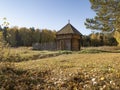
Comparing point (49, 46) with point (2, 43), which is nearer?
point (2, 43)

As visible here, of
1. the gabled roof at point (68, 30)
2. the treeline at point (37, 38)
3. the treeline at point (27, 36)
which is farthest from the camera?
the treeline at point (37, 38)

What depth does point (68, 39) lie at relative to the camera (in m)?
38.1

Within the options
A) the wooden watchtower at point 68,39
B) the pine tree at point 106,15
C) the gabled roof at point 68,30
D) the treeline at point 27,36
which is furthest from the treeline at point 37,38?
the pine tree at point 106,15

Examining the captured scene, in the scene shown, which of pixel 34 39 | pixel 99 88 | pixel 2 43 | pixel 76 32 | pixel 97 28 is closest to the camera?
pixel 99 88

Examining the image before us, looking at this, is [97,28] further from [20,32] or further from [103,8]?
[20,32]

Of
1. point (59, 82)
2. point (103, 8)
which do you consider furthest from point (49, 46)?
point (59, 82)

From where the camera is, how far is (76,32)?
39.1 metres

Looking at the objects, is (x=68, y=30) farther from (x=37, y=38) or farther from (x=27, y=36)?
(x=37, y=38)

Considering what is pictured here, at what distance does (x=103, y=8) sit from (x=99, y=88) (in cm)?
1830

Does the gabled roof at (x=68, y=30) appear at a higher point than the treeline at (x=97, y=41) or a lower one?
higher

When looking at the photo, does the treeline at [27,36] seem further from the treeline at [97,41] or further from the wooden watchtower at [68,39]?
the wooden watchtower at [68,39]

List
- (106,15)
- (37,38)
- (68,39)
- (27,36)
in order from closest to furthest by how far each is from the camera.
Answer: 1. (106,15)
2. (68,39)
3. (27,36)
4. (37,38)

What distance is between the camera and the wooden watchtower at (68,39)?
37781 millimetres

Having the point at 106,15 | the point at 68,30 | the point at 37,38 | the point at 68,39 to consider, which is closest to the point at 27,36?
the point at 37,38
